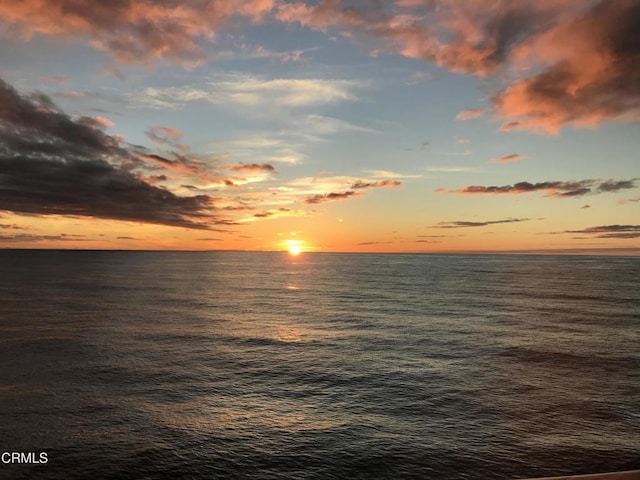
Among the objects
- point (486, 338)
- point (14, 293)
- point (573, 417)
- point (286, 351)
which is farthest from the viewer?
point (14, 293)

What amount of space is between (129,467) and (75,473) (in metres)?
1.91

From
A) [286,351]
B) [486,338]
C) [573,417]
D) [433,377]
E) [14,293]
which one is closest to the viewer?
[573,417]

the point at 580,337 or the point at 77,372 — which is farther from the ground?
the point at 77,372

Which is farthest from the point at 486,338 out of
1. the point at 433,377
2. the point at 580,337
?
the point at 433,377

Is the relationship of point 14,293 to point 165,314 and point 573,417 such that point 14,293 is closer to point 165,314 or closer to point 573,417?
point 165,314

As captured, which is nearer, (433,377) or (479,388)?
(479,388)

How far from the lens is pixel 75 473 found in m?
16.2

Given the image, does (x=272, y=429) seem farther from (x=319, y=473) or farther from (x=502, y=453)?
(x=502, y=453)

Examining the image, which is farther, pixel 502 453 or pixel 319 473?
pixel 502 453

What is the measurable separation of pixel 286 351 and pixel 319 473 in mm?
19769

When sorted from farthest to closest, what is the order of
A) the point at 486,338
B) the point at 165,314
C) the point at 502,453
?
the point at 165,314 → the point at 486,338 → the point at 502,453

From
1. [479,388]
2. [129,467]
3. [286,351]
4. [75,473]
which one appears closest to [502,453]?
[479,388]

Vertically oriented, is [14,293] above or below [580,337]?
above

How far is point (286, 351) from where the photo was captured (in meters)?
35.9
